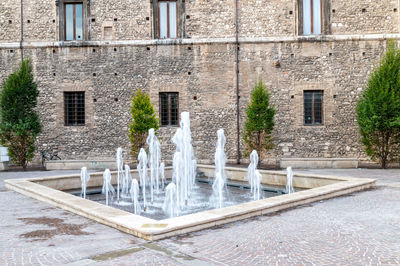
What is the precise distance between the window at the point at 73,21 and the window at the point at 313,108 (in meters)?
10.7

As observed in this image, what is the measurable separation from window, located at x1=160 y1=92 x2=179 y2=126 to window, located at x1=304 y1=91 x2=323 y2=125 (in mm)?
5780

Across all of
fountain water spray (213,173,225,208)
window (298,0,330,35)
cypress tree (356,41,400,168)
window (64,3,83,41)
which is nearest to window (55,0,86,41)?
window (64,3,83,41)

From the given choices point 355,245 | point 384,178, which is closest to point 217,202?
point 355,245

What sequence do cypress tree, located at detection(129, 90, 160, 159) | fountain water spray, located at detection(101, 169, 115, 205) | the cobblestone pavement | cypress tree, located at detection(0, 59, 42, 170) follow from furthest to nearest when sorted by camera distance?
cypress tree, located at detection(129, 90, 160, 159)
cypress tree, located at detection(0, 59, 42, 170)
fountain water spray, located at detection(101, 169, 115, 205)
the cobblestone pavement

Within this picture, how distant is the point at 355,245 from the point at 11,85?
13.2 metres

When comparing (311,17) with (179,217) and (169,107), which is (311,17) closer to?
(169,107)

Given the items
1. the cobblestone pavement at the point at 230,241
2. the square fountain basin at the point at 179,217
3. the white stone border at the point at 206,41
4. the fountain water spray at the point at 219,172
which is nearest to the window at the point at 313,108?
the white stone border at the point at 206,41

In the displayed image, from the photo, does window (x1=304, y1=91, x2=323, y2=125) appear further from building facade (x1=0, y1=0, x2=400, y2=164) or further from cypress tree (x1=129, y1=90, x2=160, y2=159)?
cypress tree (x1=129, y1=90, x2=160, y2=159)

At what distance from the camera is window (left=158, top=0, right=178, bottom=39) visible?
1561 cm

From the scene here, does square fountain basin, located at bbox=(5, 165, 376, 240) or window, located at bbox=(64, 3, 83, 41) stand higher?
window, located at bbox=(64, 3, 83, 41)

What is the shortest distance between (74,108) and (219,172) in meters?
8.63

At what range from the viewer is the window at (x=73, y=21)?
→ 15.7m

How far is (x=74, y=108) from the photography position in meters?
15.6

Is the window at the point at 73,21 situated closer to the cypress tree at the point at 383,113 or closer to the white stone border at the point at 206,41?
the white stone border at the point at 206,41
